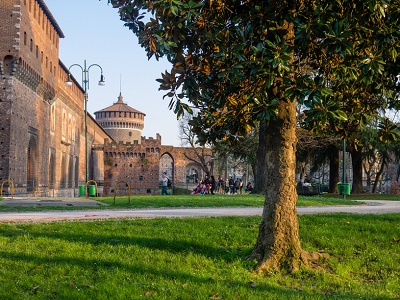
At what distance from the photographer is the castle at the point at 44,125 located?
30.2 m

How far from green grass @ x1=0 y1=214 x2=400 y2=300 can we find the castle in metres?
19.0

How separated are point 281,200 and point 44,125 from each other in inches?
1301

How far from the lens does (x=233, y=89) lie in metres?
7.19

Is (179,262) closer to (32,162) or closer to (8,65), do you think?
(8,65)

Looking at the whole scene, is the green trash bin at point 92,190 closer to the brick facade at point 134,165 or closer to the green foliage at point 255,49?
the green foliage at point 255,49

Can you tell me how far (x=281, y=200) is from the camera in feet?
24.8

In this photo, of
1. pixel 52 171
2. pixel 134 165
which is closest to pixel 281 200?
pixel 52 171

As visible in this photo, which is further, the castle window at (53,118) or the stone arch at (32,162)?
the castle window at (53,118)

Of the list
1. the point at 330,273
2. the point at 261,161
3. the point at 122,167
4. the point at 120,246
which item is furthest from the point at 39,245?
the point at 122,167

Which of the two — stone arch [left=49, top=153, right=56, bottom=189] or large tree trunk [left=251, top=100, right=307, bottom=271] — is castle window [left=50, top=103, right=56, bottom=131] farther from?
large tree trunk [left=251, top=100, right=307, bottom=271]

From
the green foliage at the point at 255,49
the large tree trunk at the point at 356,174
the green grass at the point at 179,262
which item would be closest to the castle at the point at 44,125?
the large tree trunk at the point at 356,174

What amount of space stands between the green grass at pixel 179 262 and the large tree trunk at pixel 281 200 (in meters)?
0.37

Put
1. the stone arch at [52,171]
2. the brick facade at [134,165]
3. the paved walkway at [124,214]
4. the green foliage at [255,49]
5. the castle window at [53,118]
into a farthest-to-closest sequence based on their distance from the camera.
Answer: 1. the brick facade at [134,165]
2. the castle window at [53,118]
3. the stone arch at [52,171]
4. the paved walkway at [124,214]
5. the green foliage at [255,49]

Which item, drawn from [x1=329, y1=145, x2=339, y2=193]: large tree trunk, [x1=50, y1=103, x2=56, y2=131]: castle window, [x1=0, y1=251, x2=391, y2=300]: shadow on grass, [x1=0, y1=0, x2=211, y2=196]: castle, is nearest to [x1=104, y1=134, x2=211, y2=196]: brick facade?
[x1=0, y1=0, x2=211, y2=196]: castle
